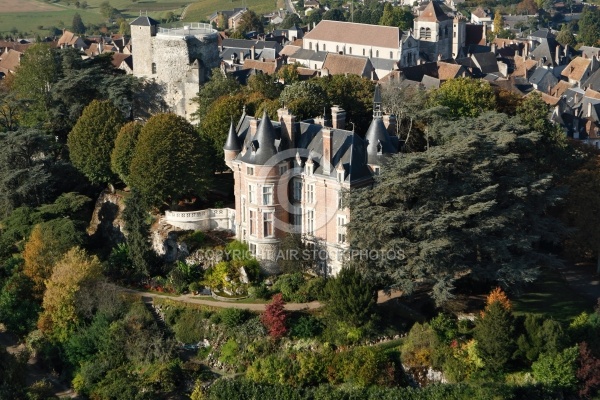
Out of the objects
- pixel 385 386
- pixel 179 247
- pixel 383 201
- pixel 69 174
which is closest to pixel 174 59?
pixel 69 174

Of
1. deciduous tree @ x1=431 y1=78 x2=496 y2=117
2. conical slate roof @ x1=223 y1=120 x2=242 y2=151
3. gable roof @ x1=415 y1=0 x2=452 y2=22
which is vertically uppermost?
gable roof @ x1=415 y1=0 x2=452 y2=22

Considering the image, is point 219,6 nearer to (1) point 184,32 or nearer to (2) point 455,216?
(1) point 184,32

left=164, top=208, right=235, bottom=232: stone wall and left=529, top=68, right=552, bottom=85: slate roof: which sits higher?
left=529, top=68, right=552, bottom=85: slate roof

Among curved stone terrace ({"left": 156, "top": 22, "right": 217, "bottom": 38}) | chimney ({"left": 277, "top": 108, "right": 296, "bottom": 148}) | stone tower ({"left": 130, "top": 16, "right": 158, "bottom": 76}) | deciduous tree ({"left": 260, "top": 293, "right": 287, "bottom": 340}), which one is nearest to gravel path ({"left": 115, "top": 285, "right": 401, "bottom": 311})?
deciduous tree ({"left": 260, "top": 293, "right": 287, "bottom": 340})

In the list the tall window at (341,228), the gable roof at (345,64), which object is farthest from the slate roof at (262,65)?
the tall window at (341,228)

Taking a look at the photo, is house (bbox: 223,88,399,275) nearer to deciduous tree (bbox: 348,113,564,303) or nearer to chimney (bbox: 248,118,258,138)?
chimney (bbox: 248,118,258,138)

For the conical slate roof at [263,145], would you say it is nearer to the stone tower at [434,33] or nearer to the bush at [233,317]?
the bush at [233,317]

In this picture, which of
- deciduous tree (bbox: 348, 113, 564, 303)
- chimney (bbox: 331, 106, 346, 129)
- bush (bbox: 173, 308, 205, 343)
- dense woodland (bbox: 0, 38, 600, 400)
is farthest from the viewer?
chimney (bbox: 331, 106, 346, 129)
